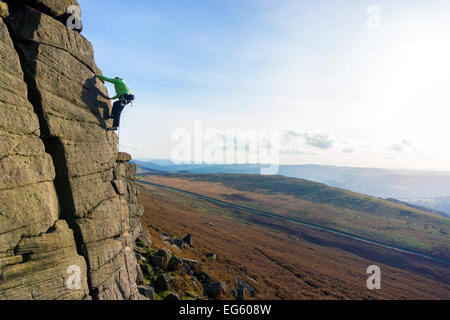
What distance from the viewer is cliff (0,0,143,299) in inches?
391

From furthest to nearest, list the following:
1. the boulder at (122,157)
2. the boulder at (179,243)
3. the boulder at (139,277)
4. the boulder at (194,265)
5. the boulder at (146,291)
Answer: the boulder at (179,243) < the boulder at (194,265) < the boulder at (122,157) < the boulder at (139,277) < the boulder at (146,291)

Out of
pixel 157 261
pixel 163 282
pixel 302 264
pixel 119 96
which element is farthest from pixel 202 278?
pixel 302 264

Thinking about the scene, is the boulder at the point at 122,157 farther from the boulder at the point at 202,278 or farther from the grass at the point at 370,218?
the grass at the point at 370,218

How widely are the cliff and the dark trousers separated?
0.62m

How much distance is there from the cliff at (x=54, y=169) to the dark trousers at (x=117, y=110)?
0.62 meters

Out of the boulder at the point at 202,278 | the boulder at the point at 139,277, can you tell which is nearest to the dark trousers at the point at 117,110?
the boulder at the point at 139,277

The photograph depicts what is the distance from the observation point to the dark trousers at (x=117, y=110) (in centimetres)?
1598

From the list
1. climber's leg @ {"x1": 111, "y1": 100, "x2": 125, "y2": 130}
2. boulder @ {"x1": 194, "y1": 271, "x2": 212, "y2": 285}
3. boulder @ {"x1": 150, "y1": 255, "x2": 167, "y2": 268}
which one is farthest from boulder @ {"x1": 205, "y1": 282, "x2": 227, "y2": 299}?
climber's leg @ {"x1": 111, "y1": 100, "x2": 125, "y2": 130}

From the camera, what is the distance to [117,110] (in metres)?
16.2

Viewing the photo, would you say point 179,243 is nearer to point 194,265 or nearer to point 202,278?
point 194,265

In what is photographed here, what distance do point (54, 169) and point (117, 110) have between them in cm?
583
